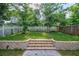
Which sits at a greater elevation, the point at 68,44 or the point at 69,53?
the point at 68,44

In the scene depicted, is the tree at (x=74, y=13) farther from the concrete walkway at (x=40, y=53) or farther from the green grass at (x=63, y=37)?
the concrete walkway at (x=40, y=53)

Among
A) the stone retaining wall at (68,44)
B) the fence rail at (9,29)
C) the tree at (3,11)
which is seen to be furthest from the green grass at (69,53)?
the tree at (3,11)

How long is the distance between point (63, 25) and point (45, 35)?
0.26 meters

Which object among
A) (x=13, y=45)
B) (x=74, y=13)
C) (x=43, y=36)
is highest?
(x=74, y=13)

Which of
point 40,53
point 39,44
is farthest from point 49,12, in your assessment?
point 40,53

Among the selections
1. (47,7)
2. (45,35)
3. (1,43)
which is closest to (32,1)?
(47,7)

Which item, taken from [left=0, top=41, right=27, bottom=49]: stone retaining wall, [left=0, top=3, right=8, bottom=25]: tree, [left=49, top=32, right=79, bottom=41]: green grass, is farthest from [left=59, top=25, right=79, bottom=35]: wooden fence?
[left=0, top=3, right=8, bottom=25]: tree

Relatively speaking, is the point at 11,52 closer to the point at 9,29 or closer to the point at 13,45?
the point at 13,45

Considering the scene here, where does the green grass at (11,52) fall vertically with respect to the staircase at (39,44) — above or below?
below

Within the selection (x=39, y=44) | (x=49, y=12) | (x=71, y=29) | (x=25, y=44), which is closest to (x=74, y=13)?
A: (x=71, y=29)

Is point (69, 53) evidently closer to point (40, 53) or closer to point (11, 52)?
point (40, 53)

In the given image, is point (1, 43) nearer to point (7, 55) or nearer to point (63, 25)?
point (7, 55)

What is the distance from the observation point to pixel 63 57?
317cm

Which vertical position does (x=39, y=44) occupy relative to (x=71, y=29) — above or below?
below
